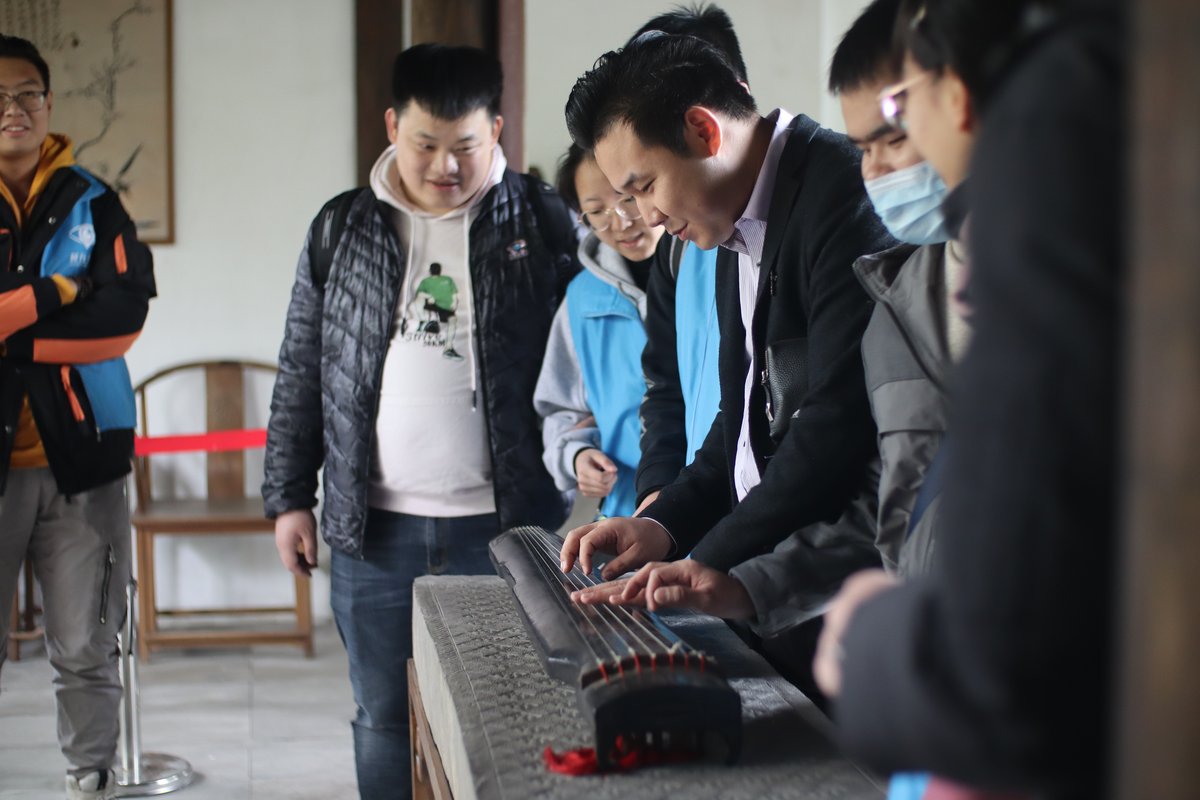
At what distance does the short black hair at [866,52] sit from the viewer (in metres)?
1.30

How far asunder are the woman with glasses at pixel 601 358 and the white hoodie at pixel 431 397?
17cm

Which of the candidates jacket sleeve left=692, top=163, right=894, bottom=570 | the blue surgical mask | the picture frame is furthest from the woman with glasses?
the picture frame

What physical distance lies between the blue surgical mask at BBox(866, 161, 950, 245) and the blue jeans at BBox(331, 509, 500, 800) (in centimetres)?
148

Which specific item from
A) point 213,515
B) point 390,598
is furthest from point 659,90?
point 213,515

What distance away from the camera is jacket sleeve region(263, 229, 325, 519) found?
2680mm

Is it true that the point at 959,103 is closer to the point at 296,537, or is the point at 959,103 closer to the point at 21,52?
the point at 296,537

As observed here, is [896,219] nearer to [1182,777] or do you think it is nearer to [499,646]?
[499,646]

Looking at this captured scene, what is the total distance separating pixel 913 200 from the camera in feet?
4.24

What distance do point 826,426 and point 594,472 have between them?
1.00m

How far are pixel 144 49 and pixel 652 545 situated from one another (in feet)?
11.9

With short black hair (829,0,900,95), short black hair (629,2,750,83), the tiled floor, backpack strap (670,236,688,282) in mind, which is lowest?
the tiled floor

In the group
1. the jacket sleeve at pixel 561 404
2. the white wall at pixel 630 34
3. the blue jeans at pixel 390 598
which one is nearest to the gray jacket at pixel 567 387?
the jacket sleeve at pixel 561 404

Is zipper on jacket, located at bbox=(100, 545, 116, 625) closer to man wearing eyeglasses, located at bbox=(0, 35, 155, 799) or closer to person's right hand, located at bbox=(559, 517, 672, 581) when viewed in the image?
man wearing eyeglasses, located at bbox=(0, 35, 155, 799)

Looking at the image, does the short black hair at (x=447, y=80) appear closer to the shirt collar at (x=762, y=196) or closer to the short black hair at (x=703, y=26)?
the short black hair at (x=703, y=26)
